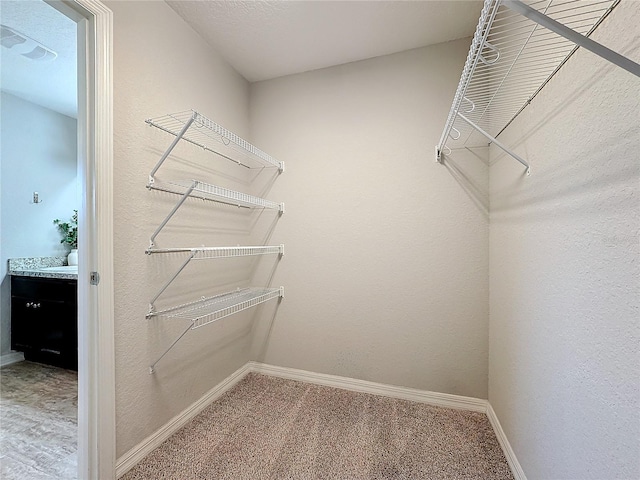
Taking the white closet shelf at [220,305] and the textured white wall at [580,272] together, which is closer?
the textured white wall at [580,272]

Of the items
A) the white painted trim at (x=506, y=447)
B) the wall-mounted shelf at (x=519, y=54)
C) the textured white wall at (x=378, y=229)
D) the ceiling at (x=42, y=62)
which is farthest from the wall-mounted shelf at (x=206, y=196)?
the white painted trim at (x=506, y=447)

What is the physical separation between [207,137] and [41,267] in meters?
2.50

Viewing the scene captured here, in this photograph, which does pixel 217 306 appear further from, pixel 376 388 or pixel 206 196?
pixel 376 388

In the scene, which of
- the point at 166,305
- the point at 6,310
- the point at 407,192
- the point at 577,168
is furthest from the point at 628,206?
the point at 6,310

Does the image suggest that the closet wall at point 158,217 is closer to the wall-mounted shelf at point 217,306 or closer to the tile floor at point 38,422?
the wall-mounted shelf at point 217,306

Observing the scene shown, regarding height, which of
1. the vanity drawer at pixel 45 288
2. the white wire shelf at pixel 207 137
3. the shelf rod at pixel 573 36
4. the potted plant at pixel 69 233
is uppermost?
the white wire shelf at pixel 207 137

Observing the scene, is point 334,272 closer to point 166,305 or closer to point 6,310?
point 166,305

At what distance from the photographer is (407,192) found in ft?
6.16

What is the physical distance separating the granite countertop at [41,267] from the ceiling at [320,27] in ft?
7.21

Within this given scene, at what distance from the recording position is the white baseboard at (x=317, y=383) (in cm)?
132

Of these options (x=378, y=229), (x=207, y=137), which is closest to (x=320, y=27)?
(x=207, y=137)

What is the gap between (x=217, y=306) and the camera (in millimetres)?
1722

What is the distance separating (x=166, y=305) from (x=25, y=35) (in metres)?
1.99

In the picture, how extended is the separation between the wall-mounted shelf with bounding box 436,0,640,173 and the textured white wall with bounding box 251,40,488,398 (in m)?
0.29
